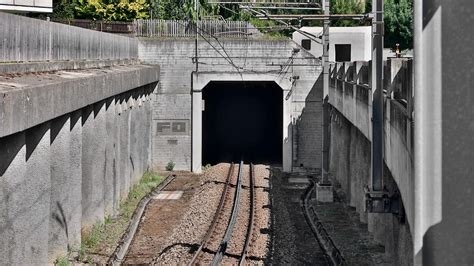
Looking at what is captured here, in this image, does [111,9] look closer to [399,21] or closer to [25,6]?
[399,21]

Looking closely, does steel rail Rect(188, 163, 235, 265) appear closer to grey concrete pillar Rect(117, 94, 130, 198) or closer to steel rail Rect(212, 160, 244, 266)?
steel rail Rect(212, 160, 244, 266)

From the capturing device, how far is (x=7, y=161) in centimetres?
1225

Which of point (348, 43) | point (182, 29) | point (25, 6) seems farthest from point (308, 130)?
point (25, 6)

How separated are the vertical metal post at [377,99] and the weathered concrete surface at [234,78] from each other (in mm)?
19354

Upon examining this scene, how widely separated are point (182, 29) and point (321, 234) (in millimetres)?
18130

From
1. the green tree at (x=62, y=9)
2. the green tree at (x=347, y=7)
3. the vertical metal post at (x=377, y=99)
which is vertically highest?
the green tree at (x=347, y=7)

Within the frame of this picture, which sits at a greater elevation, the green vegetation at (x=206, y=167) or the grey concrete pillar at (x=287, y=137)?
the grey concrete pillar at (x=287, y=137)

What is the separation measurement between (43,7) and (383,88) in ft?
48.1

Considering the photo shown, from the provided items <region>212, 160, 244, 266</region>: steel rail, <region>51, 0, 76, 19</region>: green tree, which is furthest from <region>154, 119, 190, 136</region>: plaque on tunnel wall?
<region>51, 0, 76, 19</region>: green tree

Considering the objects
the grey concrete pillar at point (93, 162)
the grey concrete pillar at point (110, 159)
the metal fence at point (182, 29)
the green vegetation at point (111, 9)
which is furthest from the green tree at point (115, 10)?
the grey concrete pillar at point (93, 162)

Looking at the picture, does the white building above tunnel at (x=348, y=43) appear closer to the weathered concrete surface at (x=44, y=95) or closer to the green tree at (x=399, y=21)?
the green tree at (x=399, y=21)

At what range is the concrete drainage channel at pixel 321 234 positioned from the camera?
17953 millimetres

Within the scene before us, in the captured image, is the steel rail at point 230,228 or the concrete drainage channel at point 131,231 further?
the concrete drainage channel at point 131,231

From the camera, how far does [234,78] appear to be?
35156mm
